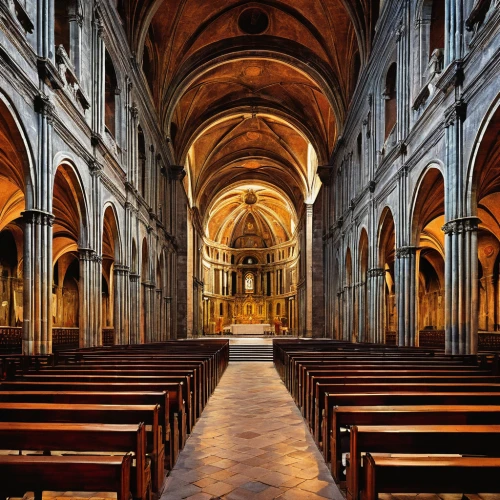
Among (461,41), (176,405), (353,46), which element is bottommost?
(176,405)

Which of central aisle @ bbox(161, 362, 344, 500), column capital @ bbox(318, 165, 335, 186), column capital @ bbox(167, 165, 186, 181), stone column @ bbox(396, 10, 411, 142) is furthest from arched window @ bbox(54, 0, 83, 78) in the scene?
column capital @ bbox(318, 165, 335, 186)

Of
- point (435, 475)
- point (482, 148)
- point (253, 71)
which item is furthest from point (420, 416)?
point (253, 71)

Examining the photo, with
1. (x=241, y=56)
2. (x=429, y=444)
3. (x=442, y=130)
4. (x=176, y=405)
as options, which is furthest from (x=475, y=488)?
(x=241, y=56)

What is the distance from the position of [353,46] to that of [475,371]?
782 inches

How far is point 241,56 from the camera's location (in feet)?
81.0

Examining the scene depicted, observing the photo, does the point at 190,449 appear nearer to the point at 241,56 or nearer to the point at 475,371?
the point at 475,371

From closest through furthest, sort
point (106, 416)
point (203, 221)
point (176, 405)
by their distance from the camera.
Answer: point (106, 416) → point (176, 405) → point (203, 221)

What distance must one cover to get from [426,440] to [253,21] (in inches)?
952

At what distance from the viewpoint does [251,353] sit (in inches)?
819

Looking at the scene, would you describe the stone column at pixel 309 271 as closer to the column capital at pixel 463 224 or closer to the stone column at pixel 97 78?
the stone column at pixel 97 78

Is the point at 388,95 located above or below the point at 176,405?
above

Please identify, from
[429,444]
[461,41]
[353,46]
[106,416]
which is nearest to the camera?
[429,444]

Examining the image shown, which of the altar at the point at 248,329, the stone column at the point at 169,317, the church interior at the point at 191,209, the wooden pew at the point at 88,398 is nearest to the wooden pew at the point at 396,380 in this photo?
the church interior at the point at 191,209

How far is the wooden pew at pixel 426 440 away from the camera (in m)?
2.90
